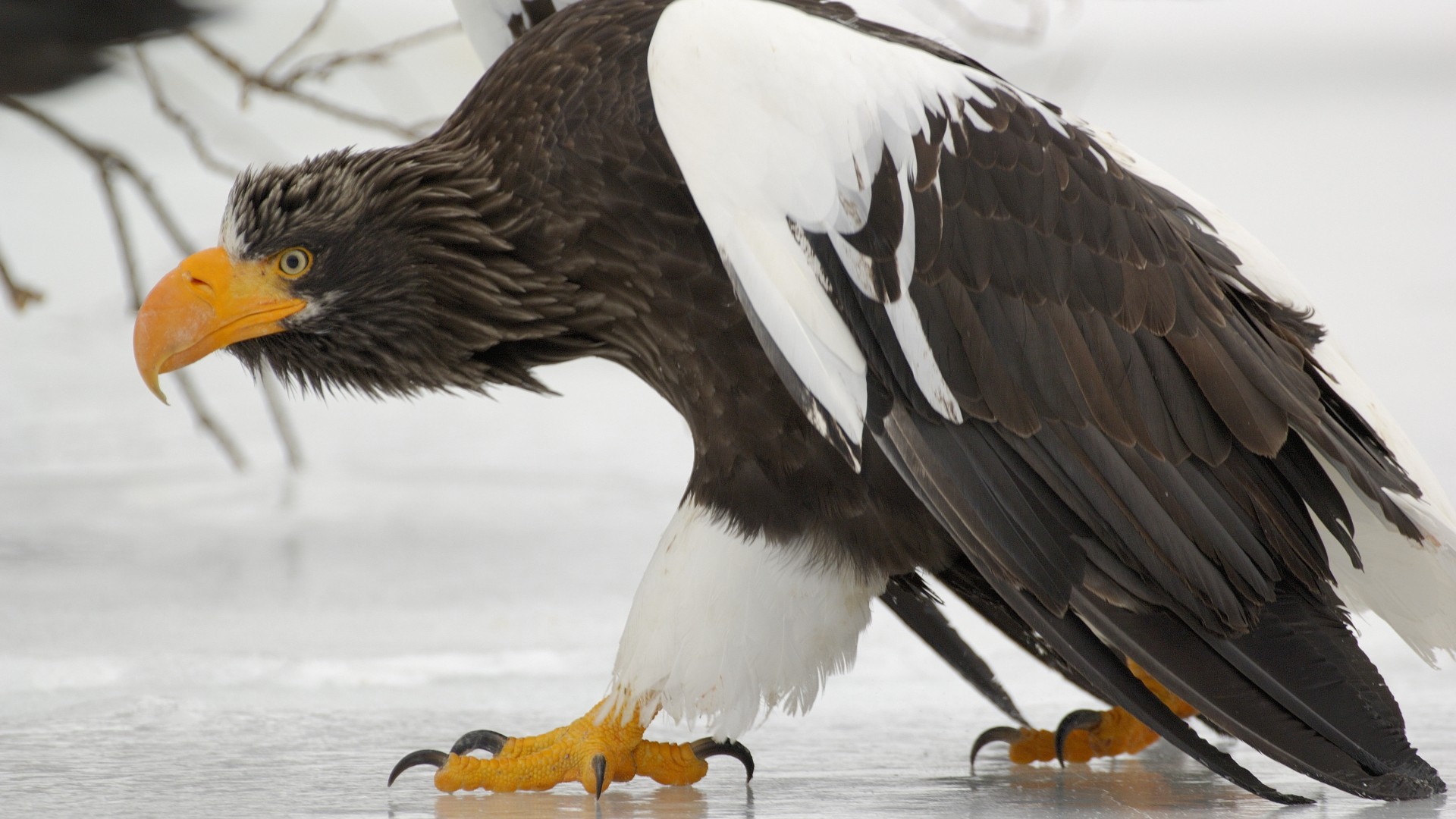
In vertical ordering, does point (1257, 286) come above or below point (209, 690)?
above

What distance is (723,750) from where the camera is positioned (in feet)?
7.25

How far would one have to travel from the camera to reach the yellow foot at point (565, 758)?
208 centimetres

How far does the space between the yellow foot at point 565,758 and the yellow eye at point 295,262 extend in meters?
0.73

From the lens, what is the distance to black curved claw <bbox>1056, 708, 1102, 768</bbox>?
2389 millimetres

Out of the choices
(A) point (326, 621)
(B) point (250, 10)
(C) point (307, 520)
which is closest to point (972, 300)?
(A) point (326, 621)

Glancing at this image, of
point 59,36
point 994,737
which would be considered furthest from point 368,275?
point 59,36

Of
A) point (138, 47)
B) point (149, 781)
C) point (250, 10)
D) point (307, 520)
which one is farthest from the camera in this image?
point (250, 10)

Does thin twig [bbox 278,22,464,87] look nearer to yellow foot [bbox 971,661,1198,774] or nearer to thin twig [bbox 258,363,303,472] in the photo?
thin twig [bbox 258,363,303,472]

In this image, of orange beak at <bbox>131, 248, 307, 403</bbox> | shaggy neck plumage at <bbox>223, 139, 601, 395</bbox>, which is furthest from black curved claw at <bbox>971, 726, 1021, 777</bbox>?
orange beak at <bbox>131, 248, 307, 403</bbox>

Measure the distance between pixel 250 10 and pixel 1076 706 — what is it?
4.12 meters

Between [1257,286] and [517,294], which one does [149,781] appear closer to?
[517,294]

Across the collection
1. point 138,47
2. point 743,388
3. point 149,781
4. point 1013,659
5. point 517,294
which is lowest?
point 149,781

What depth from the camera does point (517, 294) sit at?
2164 mm

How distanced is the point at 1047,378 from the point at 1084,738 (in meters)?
0.79
